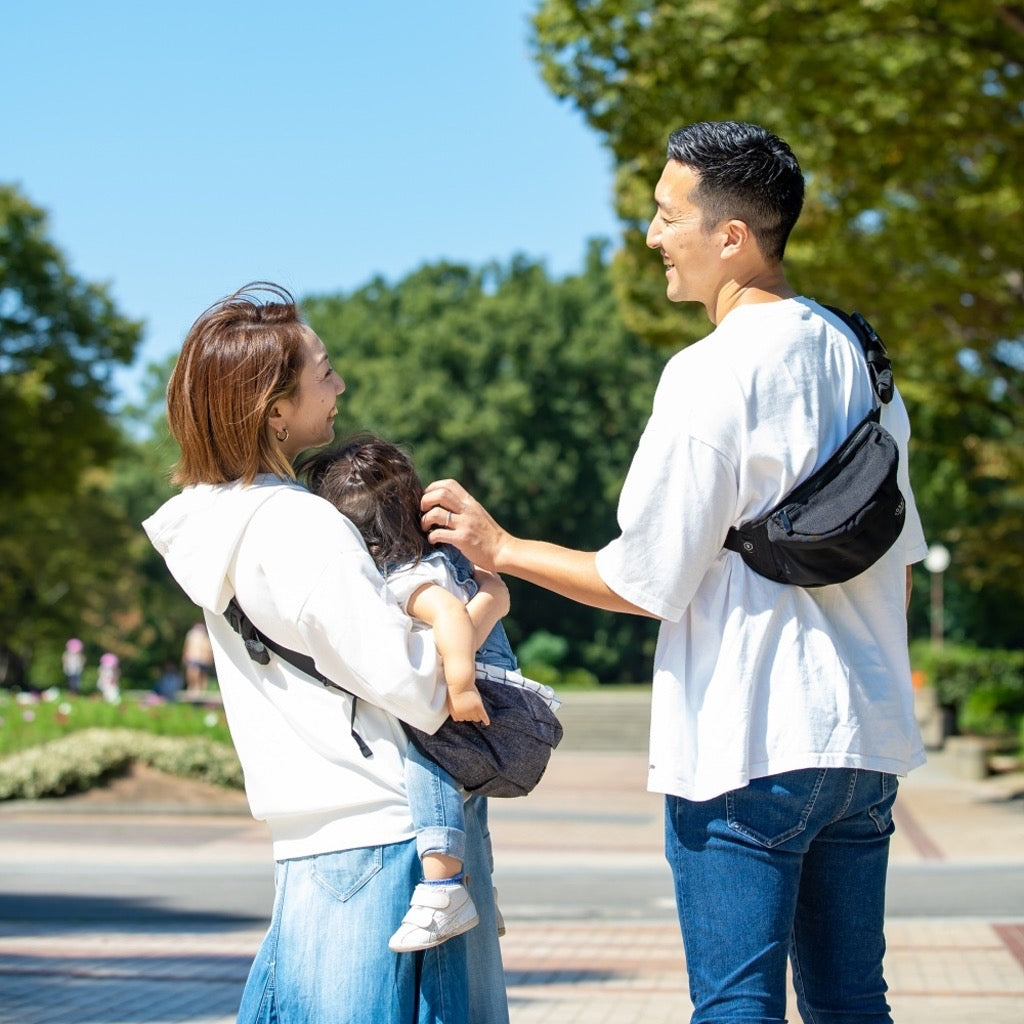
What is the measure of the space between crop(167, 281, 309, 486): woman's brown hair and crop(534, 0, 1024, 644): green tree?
→ 39.2 feet

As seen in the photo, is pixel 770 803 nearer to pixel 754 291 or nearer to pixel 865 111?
pixel 754 291

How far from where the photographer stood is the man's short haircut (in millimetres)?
2674

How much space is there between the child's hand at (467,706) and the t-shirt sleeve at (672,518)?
315 millimetres

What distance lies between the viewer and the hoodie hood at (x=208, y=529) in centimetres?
246

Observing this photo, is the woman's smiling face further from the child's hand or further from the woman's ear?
the child's hand

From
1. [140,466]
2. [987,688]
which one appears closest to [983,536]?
[987,688]

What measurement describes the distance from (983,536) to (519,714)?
2453 cm

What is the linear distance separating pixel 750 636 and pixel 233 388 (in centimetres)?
92

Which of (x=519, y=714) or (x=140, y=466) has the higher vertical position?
(x=140, y=466)

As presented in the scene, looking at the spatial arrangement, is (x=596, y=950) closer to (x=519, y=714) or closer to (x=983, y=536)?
(x=519, y=714)

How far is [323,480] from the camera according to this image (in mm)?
2734

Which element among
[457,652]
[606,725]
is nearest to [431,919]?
[457,652]

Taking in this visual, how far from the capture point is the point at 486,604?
2572mm

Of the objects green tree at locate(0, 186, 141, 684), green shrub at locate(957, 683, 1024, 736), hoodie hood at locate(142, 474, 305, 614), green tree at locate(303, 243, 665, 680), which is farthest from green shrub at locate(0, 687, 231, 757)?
green tree at locate(303, 243, 665, 680)
